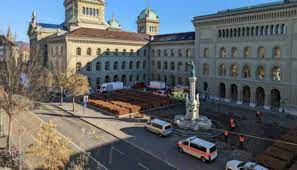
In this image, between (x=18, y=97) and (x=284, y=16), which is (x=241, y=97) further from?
(x=18, y=97)

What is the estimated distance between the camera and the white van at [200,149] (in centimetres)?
2525

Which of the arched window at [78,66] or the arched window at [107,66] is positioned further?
the arched window at [107,66]

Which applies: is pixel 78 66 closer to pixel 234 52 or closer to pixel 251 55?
pixel 234 52

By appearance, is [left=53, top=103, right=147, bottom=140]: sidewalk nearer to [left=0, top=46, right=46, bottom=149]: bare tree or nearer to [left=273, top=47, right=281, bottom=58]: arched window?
[left=0, top=46, right=46, bottom=149]: bare tree

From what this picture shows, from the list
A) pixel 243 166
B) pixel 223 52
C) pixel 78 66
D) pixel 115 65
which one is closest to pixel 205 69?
pixel 223 52

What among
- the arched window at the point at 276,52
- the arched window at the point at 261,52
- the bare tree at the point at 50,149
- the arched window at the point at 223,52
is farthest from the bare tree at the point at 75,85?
the arched window at the point at 276,52

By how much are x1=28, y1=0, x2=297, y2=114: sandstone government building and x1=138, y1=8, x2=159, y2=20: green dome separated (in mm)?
20487

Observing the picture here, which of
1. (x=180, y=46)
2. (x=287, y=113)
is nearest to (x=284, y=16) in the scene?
(x=287, y=113)

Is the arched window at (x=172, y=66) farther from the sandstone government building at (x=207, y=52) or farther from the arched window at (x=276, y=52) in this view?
the arched window at (x=276, y=52)

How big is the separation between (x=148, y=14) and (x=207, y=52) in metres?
50.3

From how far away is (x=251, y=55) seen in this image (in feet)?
Answer: 167

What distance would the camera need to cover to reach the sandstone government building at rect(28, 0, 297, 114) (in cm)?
4594

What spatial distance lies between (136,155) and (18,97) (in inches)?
519

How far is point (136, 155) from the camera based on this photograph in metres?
26.8
